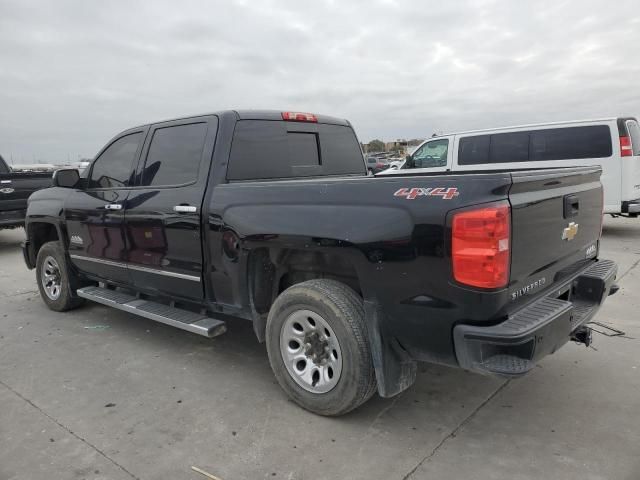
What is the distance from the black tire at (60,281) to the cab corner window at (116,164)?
1011 mm

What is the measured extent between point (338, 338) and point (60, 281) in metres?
4.04

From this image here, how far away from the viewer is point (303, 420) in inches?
123

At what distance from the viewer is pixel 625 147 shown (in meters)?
8.93

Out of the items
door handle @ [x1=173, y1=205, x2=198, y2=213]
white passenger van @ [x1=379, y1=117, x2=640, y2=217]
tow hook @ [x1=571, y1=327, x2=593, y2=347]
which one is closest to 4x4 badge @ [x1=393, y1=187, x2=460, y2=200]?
tow hook @ [x1=571, y1=327, x2=593, y2=347]

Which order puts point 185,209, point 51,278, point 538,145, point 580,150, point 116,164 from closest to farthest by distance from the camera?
point 185,209 → point 116,164 → point 51,278 → point 580,150 → point 538,145

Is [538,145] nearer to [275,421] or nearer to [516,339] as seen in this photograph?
[516,339]

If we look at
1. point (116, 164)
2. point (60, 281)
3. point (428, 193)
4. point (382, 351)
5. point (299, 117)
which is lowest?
point (60, 281)

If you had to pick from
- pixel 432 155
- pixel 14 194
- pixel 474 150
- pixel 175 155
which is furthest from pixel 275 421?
pixel 432 155

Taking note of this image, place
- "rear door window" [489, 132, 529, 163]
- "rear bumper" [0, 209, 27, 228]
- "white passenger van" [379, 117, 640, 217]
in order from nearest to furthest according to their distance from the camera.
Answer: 1. "white passenger van" [379, 117, 640, 217]
2. "rear bumper" [0, 209, 27, 228]
3. "rear door window" [489, 132, 529, 163]

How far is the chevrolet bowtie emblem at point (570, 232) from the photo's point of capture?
119 inches

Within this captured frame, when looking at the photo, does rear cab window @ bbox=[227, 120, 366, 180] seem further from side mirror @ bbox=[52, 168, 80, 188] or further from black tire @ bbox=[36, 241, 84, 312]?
black tire @ bbox=[36, 241, 84, 312]

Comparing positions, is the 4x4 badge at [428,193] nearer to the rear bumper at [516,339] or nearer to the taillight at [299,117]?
the rear bumper at [516,339]

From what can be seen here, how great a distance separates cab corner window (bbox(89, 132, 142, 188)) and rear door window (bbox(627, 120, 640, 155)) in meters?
8.60

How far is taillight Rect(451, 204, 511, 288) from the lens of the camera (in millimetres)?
2348
